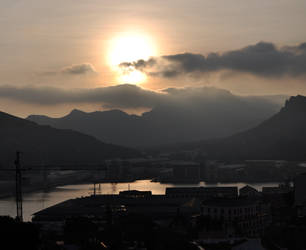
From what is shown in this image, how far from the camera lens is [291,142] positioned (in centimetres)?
16162

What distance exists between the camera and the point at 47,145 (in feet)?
513

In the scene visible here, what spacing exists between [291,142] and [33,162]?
5098 cm

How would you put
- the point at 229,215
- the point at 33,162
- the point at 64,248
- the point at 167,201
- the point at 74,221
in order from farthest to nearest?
the point at 33,162, the point at 167,201, the point at 229,215, the point at 74,221, the point at 64,248

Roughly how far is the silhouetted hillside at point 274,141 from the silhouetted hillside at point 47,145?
64.2ft

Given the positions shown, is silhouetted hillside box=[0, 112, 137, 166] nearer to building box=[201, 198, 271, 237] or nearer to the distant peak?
the distant peak

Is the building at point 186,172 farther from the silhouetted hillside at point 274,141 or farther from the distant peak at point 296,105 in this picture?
the distant peak at point 296,105

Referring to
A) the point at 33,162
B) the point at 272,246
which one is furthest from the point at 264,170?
the point at 272,246

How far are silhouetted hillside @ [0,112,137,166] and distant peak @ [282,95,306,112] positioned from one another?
41.1m

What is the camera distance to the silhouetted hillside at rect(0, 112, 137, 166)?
148 metres

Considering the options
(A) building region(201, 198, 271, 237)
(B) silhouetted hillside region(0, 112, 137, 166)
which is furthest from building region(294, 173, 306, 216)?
(B) silhouetted hillside region(0, 112, 137, 166)

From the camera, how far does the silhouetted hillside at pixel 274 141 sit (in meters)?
158

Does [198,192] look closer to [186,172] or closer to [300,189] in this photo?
[300,189]

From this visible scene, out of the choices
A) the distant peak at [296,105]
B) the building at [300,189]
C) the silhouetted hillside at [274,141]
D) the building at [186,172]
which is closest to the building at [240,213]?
the building at [300,189]

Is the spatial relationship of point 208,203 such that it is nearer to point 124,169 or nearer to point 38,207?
point 38,207
